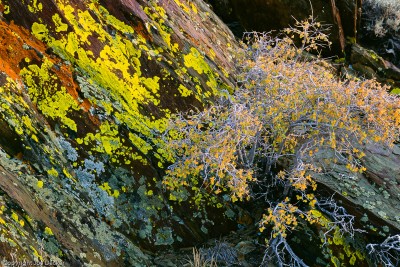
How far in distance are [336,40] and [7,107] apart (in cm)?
894

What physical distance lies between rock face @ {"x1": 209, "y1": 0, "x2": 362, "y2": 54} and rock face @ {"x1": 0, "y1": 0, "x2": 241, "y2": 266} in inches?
172

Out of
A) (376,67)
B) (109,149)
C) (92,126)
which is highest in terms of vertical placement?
(92,126)

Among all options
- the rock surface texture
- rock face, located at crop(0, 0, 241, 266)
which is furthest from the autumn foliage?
rock face, located at crop(0, 0, 241, 266)

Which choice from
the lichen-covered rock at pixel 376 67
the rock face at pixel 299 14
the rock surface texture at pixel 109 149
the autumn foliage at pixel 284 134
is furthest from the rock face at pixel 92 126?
the lichen-covered rock at pixel 376 67

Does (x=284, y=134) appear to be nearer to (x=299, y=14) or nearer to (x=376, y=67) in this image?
(x=299, y=14)

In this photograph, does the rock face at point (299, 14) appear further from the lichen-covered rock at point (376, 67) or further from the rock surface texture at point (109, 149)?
the rock surface texture at point (109, 149)

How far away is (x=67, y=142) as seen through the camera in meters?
6.16

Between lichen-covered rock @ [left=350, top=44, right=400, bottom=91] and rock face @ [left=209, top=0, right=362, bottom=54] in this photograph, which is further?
lichen-covered rock @ [left=350, top=44, right=400, bottom=91]

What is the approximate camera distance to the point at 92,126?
6418 mm

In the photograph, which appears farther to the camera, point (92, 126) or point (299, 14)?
point (299, 14)

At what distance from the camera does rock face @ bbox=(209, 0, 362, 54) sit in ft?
38.2

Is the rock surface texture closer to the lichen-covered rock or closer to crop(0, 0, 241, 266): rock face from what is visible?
crop(0, 0, 241, 266): rock face

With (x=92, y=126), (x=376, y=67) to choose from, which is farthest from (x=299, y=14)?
(x=92, y=126)

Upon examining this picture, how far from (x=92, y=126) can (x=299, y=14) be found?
7.33m
